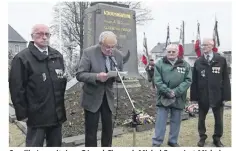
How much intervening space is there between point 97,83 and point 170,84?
0.73 metres

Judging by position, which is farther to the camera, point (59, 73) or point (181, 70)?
point (181, 70)

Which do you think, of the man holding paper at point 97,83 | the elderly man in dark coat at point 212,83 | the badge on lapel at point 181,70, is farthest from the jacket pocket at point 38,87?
the elderly man in dark coat at point 212,83

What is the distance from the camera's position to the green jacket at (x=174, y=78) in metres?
2.54

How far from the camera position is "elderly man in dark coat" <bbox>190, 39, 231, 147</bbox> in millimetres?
2678

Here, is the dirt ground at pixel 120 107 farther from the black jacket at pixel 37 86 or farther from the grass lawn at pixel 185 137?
the black jacket at pixel 37 86

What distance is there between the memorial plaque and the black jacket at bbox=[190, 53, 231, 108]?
2062 millimetres

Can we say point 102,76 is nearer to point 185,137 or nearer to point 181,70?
point 181,70

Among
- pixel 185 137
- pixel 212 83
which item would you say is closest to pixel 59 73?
pixel 212 83

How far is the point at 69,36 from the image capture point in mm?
6871

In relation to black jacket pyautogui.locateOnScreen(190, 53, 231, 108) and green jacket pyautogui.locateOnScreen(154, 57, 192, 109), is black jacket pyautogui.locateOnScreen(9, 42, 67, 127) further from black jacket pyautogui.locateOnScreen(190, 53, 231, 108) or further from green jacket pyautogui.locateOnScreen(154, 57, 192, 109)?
black jacket pyautogui.locateOnScreen(190, 53, 231, 108)

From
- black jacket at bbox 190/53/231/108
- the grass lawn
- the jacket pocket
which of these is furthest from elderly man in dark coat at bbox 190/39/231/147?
the jacket pocket

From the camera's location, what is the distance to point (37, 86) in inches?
78.8

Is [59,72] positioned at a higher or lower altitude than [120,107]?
higher
